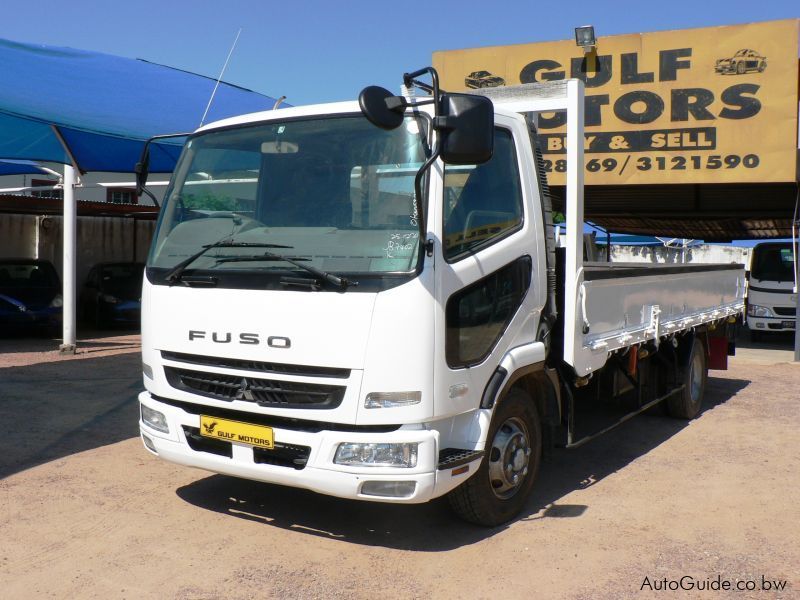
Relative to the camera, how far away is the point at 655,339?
267 inches

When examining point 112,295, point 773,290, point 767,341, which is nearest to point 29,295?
point 112,295

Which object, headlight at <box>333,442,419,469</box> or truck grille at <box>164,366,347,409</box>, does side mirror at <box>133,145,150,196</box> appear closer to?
truck grille at <box>164,366,347,409</box>

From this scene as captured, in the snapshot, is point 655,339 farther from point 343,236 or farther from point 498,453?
point 343,236

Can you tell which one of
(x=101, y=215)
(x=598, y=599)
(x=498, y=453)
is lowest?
(x=598, y=599)

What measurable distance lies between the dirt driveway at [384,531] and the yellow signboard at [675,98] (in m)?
6.54

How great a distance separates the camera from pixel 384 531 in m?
4.94

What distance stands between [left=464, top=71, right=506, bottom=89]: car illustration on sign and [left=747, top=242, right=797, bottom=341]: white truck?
6.45 meters

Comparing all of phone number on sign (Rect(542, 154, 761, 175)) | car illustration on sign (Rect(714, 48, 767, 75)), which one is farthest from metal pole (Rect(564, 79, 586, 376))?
car illustration on sign (Rect(714, 48, 767, 75))

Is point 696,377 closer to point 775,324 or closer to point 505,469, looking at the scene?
point 505,469

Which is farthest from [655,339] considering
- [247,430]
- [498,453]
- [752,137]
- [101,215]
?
[101,215]

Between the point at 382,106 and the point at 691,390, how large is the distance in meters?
5.68

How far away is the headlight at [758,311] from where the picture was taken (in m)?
15.8

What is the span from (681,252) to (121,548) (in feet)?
72.6

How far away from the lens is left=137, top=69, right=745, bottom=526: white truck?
13.5 ft
